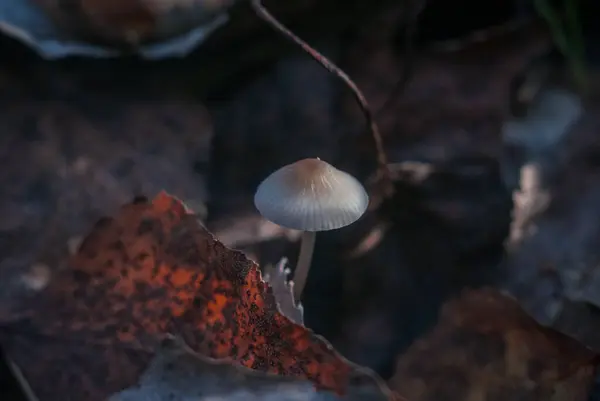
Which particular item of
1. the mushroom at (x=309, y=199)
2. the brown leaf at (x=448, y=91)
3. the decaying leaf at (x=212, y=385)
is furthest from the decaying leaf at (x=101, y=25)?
the decaying leaf at (x=212, y=385)

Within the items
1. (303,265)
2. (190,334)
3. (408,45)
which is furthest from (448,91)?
(190,334)

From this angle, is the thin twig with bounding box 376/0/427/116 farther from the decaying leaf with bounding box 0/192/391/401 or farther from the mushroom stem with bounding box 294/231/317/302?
the decaying leaf with bounding box 0/192/391/401

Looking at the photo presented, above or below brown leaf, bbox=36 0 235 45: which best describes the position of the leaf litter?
below

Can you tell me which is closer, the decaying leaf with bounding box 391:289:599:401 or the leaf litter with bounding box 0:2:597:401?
the leaf litter with bounding box 0:2:597:401

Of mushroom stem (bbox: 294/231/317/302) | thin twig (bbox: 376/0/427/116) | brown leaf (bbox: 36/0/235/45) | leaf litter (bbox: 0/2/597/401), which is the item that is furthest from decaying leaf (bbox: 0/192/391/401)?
thin twig (bbox: 376/0/427/116)

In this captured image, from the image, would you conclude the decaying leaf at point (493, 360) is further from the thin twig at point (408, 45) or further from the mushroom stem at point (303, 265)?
the thin twig at point (408, 45)

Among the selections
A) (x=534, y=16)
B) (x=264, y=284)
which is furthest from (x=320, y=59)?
(x=534, y=16)

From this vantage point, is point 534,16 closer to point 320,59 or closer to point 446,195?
point 446,195

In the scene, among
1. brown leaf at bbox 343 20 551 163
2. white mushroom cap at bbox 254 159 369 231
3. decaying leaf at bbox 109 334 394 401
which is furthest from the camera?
brown leaf at bbox 343 20 551 163
